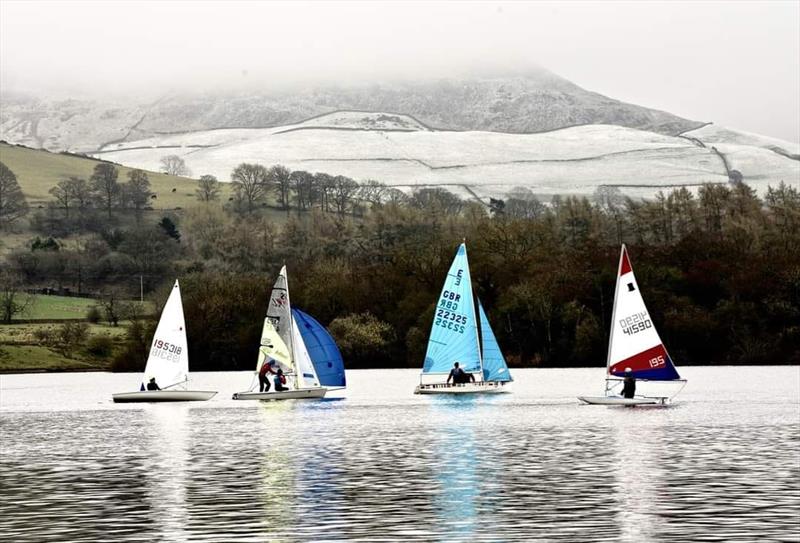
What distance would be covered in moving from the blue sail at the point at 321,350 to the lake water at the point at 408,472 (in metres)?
5.82

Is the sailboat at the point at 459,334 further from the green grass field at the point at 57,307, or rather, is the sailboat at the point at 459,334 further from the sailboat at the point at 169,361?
the green grass field at the point at 57,307

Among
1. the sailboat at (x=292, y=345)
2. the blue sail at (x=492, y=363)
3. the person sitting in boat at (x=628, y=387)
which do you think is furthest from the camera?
the blue sail at (x=492, y=363)

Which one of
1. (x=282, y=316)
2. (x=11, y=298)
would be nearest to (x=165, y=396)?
(x=282, y=316)

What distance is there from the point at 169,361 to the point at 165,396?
204cm

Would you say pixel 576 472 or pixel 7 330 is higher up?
pixel 7 330

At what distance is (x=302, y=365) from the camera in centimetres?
8131

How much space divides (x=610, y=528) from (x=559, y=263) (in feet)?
382

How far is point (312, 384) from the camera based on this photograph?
82.7m

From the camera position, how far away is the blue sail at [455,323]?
83.5 metres

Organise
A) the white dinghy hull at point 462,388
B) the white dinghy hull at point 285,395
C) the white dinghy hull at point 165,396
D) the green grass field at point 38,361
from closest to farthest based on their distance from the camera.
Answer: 1. the white dinghy hull at point 285,395
2. the white dinghy hull at point 462,388
3. the white dinghy hull at point 165,396
4. the green grass field at point 38,361

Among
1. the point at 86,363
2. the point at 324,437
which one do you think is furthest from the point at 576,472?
the point at 86,363

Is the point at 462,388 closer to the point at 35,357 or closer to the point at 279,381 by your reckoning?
the point at 279,381

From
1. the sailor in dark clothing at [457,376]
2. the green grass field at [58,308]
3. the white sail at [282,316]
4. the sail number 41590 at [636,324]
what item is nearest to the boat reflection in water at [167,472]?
the white sail at [282,316]

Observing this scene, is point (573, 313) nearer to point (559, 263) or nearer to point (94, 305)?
point (559, 263)
